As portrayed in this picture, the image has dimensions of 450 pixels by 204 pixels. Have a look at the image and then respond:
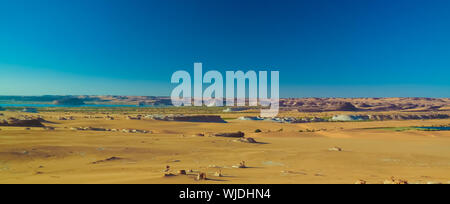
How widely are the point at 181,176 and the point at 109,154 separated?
6.58 m

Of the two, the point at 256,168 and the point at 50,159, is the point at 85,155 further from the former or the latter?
the point at 256,168

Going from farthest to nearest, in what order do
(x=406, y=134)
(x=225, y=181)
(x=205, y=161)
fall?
(x=406, y=134), (x=205, y=161), (x=225, y=181)

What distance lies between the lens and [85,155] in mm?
13664
